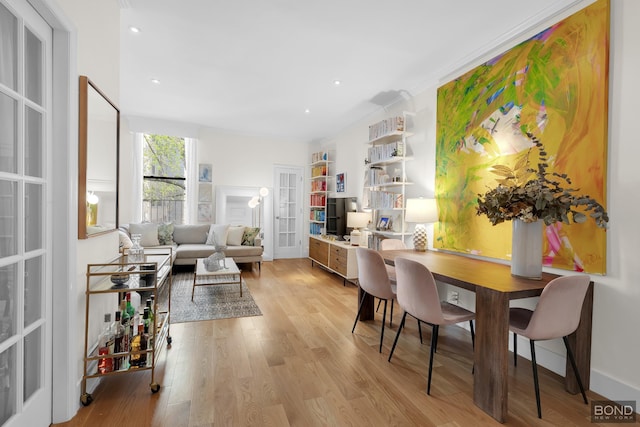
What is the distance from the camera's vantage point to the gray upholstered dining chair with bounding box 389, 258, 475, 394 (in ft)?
6.49

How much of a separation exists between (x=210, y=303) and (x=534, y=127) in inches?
148

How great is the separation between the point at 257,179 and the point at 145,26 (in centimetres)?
401

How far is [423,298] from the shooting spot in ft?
6.67

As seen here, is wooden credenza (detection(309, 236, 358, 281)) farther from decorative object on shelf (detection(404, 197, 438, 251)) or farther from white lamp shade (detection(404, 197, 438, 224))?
white lamp shade (detection(404, 197, 438, 224))

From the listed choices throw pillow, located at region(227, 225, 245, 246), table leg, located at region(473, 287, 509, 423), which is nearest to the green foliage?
throw pillow, located at region(227, 225, 245, 246)

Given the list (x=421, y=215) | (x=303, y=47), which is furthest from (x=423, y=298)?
(x=303, y=47)

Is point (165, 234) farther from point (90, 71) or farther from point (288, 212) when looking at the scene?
point (90, 71)

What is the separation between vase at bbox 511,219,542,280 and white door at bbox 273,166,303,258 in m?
5.22

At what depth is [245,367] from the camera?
7.27 ft

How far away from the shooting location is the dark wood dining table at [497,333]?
5.60 ft

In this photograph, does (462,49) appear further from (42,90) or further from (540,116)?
(42,90)

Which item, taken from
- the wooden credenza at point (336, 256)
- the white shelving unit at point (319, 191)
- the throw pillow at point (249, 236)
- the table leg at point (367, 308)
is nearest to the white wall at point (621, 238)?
the table leg at point (367, 308)

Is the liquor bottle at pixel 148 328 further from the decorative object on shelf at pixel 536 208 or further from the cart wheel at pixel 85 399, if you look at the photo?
the decorative object on shelf at pixel 536 208

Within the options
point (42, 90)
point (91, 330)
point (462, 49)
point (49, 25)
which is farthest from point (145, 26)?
point (462, 49)
